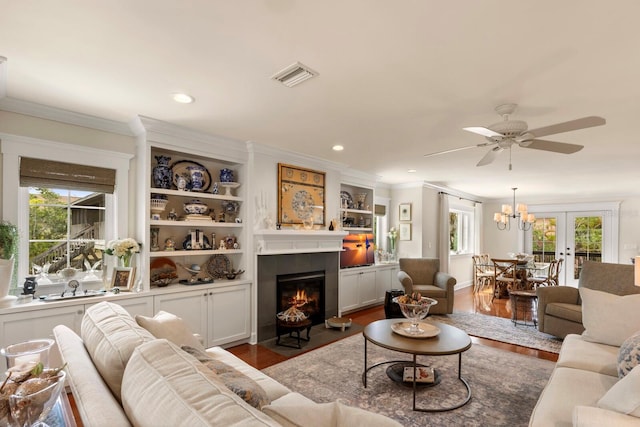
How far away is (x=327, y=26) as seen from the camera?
65.7 inches

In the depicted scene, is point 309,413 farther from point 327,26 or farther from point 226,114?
point 226,114

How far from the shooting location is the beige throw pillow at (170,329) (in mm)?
1945

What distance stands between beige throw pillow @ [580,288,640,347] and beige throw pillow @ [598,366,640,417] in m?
1.31

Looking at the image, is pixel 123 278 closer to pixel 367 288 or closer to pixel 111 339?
pixel 111 339

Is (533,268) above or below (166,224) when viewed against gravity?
below

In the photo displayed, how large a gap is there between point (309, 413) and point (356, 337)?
11.2 ft

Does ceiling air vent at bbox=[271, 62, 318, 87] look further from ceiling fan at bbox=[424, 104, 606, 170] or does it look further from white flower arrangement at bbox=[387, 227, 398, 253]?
white flower arrangement at bbox=[387, 227, 398, 253]

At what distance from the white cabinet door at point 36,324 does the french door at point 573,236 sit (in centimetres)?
963

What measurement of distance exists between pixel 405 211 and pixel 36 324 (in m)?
5.74

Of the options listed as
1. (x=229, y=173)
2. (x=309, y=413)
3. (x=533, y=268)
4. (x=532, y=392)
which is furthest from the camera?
(x=533, y=268)

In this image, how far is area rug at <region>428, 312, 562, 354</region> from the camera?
13.4 ft

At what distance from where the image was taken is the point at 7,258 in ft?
8.60

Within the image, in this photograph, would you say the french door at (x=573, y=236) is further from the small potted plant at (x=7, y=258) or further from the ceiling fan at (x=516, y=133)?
the small potted plant at (x=7, y=258)

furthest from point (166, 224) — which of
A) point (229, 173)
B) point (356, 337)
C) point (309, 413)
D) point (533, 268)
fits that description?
point (533, 268)
